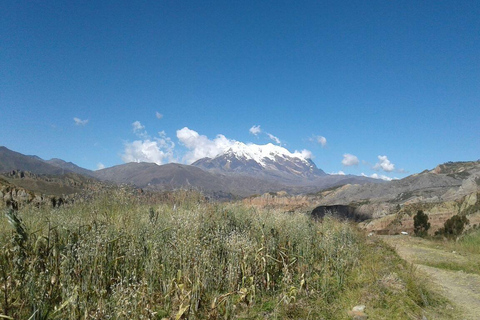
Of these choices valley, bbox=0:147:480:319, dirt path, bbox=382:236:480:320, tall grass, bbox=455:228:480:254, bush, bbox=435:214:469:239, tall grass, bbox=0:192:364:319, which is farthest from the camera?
bush, bbox=435:214:469:239

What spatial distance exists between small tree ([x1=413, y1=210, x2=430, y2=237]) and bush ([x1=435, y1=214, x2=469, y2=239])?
1.03m

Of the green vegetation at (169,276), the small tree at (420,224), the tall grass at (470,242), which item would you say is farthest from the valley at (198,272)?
the small tree at (420,224)

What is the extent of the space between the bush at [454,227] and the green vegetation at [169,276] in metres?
10.3

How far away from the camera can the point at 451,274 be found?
359 inches

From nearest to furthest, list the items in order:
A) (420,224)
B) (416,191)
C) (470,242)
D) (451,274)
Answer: (451,274), (470,242), (420,224), (416,191)

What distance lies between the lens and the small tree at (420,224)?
1880cm

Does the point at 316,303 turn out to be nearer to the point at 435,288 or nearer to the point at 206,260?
the point at 206,260

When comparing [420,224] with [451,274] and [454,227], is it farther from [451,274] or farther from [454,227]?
[451,274]

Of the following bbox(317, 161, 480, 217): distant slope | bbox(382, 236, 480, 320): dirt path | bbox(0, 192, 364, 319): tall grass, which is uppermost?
bbox(317, 161, 480, 217): distant slope

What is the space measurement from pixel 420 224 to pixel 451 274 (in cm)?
1165

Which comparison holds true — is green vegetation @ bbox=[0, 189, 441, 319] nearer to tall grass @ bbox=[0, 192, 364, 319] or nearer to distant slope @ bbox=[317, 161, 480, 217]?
tall grass @ bbox=[0, 192, 364, 319]

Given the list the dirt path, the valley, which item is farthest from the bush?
the valley

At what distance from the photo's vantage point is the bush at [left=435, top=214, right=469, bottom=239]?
16188 millimetres

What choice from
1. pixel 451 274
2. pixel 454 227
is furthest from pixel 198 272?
pixel 454 227
